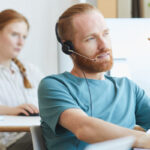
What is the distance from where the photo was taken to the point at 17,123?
1.64 m

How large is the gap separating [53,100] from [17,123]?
634mm

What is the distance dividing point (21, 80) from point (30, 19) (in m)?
0.75

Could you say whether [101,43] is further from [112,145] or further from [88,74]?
[112,145]

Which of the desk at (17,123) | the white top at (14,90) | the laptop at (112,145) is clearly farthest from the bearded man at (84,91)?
the white top at (14,90)

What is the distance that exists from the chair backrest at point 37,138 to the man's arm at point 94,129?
16 cm

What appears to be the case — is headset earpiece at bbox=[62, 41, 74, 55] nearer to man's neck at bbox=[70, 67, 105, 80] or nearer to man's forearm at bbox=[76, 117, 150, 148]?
man's neck at bbox=[70, 67, 105, 80]

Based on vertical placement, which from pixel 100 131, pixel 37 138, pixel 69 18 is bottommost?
pixel 37 138

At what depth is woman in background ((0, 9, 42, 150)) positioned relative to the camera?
1938 mm

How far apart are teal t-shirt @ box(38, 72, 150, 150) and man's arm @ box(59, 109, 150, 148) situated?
58 mm

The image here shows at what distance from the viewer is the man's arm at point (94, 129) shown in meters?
0.88

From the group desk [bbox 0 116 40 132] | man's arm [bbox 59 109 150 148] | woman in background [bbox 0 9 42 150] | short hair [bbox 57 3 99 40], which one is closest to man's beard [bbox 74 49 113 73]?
short hair [bbox 57 3 99 40]

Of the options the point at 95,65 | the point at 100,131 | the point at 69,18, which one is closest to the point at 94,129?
the point at 100,131

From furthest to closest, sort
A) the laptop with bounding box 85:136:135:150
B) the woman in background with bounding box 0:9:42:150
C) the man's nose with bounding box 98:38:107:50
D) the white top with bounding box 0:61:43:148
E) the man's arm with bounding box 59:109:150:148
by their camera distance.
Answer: the white top with bounding box 0:61:43:148 → the woman in background with bounding box 0:9:42:150 → the man's nose with bounding box 98:38:107:50 → the man's arm with bounding box 59:109:150:148 → the laptop with bounding box 85:136:135:150

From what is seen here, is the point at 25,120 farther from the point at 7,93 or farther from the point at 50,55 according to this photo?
the point at 50,55
